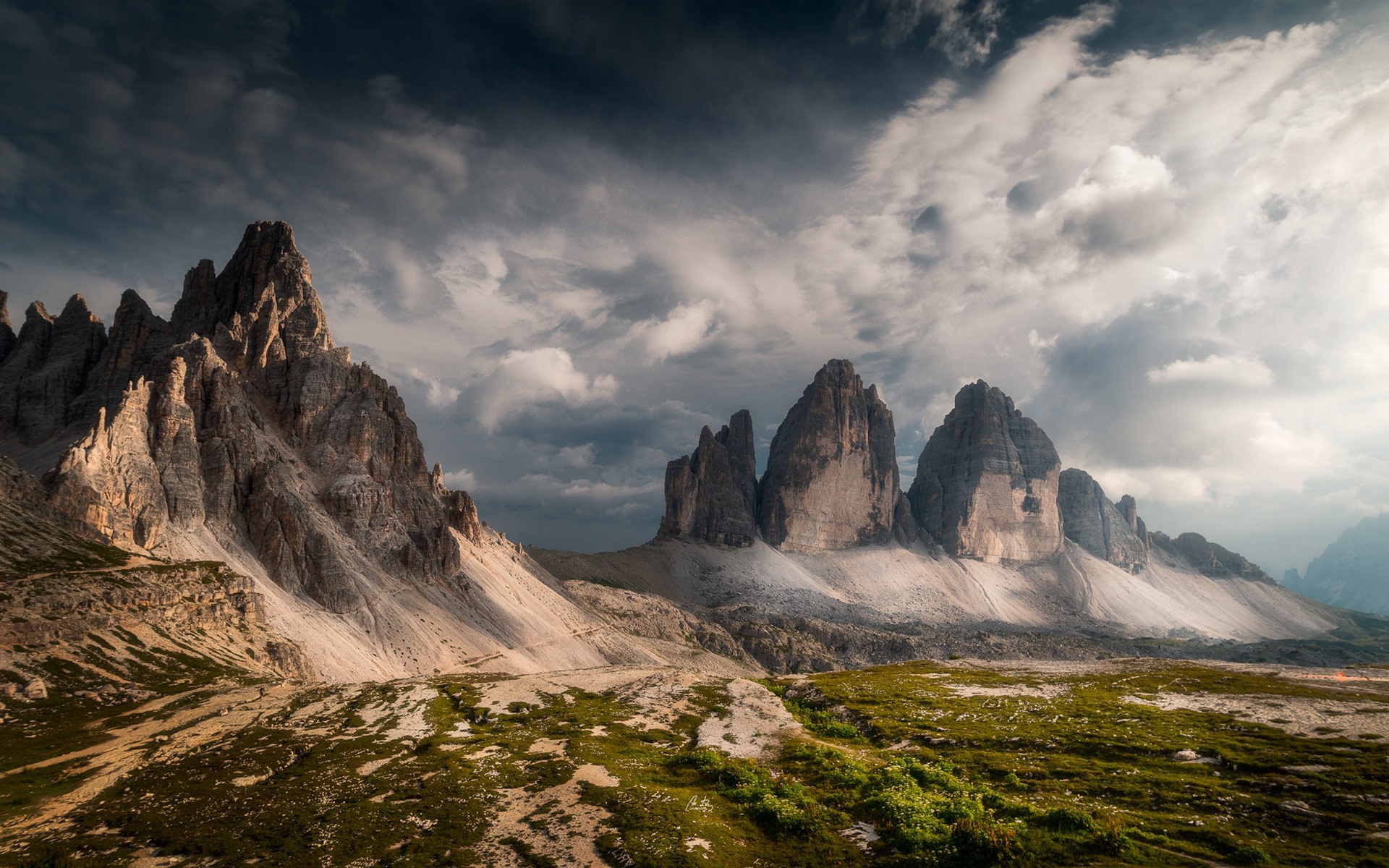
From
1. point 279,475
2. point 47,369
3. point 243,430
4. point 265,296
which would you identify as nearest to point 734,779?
point 279,475

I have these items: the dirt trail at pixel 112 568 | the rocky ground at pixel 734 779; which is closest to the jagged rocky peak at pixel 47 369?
the dirt trail at pixel 112 568

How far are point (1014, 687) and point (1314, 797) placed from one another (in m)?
29.6

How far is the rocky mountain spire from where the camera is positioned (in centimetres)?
14638

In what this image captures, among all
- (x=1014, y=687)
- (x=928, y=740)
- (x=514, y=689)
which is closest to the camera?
(x=928, y=740)

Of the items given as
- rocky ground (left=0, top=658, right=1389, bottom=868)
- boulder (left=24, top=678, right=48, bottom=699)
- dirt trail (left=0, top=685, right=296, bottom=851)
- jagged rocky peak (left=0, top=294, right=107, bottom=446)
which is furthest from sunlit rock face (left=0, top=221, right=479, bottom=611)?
rocky ground (left=0, top=658, right=1389, bottom=868)

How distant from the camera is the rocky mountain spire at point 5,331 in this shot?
146 m

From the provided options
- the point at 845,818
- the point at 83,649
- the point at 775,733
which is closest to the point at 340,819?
the point at 845,818

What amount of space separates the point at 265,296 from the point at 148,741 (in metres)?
140

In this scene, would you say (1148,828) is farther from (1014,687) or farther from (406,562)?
(406,562)

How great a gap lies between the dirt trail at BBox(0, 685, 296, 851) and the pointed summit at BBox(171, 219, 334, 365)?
117 meters

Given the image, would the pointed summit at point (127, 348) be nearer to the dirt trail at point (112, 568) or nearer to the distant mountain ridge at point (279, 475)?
the distant mountain ridge at point (279, 475)

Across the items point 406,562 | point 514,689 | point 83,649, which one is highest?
point 406,562

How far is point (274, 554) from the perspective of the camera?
10994 centimetres

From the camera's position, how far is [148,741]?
40.2 m
